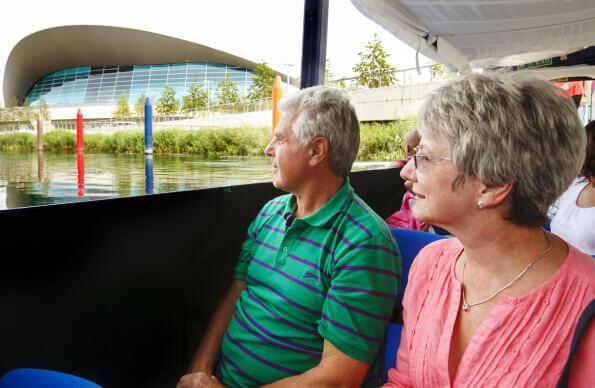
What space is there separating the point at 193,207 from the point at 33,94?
1.48 metres

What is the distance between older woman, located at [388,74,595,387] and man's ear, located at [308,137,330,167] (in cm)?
51

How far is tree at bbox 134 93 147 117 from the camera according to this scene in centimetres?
295

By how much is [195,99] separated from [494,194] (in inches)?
106

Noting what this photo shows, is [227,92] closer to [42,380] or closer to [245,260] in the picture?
[245,260]

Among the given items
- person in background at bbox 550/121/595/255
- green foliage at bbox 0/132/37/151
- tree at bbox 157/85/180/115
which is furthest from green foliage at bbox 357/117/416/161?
green foliage at bbox 0/132/37/151

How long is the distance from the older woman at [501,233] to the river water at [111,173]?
1.07m

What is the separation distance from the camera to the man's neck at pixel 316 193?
140cm

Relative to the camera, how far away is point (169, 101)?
10.3ft

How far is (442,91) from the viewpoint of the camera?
875 mm

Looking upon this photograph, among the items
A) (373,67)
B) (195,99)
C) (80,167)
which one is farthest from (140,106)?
(373,67)

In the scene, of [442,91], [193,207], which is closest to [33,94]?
[193,207]

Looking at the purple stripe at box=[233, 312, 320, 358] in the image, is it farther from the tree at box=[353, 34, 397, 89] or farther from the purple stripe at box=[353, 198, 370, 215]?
the tree at box=[353, 34, 397, 89]

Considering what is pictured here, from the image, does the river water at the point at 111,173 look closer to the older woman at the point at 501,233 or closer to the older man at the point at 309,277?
the older man at the point at 309,277

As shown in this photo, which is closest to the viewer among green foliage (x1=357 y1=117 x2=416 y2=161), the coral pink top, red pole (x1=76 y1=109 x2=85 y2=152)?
the coral pink top
